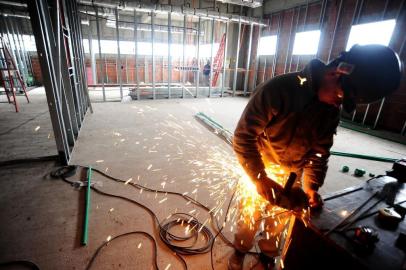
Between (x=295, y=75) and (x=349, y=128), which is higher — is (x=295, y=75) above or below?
above

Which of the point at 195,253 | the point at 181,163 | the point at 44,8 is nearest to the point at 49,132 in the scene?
the point at 44,8

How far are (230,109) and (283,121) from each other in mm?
5863

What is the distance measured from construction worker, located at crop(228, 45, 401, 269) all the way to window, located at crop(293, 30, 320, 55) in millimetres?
7228

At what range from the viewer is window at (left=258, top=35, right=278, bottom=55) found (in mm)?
9106

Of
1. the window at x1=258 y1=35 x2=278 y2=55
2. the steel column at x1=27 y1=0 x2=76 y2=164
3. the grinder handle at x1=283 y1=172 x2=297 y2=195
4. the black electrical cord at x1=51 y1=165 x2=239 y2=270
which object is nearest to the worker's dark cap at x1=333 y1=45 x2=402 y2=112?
the grinder handle at x1=283 y1=172 x2=297 y2=195

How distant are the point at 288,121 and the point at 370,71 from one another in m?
0.44

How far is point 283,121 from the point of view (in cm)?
127

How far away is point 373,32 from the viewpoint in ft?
18.9

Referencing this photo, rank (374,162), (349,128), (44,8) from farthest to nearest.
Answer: (349,128) → (374,162) → (44,8)

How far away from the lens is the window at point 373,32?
550cm

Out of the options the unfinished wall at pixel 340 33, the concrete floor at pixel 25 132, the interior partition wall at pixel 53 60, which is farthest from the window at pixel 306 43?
the concrete floor at pixel 25 132

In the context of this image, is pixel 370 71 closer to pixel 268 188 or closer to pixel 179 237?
pixel 268 188

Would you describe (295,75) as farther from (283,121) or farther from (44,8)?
(44,8)

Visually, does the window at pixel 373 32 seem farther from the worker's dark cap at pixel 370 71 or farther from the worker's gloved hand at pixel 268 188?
the worker's gloved hand at pixel 268 188
